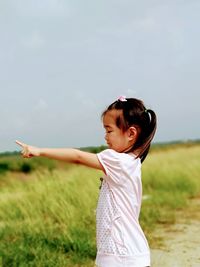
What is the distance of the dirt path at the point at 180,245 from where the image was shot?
4944mm

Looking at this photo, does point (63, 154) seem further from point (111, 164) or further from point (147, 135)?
point (147, 135)

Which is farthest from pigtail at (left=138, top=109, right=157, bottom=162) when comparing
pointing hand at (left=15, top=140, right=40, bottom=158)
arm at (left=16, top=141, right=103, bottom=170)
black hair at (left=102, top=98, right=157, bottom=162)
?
pointing hand at (left=15, top=140, right=40, bottom=158)

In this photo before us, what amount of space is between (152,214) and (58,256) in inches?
96.7

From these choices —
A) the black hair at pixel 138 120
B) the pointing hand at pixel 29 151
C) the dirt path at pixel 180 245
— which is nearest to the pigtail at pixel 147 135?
the black hair at pixel 138 120

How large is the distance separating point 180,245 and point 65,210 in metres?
1.45

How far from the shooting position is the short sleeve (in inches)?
112

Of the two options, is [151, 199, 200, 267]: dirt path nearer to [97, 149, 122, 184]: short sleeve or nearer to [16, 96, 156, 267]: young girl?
[16, 96, 156, 267]: young girl

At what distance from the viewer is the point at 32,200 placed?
7.25m

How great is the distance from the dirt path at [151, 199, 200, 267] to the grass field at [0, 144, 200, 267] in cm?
15

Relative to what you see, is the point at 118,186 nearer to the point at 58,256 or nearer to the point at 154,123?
the point at 154,123

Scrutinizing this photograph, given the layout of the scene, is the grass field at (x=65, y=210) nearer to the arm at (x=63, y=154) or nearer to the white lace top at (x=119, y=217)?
the white lace top at (x=119, y=217)

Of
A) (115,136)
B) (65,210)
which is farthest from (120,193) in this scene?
(65,210)

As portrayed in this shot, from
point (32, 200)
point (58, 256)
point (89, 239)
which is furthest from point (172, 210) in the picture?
point (58, 256)

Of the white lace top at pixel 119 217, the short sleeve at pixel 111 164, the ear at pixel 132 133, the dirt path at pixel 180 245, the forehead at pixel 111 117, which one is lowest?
the dirt path at pixel 180 245
